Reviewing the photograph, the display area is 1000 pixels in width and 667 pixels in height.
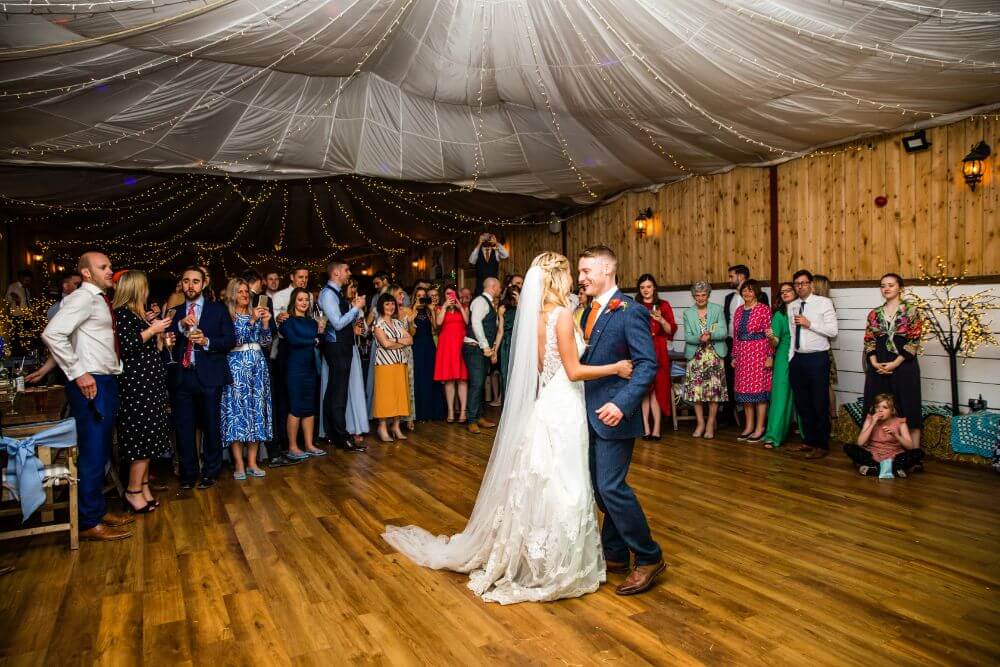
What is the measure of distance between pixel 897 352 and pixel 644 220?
12.8 feet

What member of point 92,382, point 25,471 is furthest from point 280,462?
point 25,471

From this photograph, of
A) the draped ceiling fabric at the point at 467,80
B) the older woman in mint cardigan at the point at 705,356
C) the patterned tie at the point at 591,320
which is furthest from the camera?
the older woman in mint cardigan at the point at 705,356

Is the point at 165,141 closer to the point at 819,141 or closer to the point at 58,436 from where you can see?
the point at 58,436

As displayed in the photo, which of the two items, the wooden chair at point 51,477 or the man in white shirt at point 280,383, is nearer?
the wooden chair at point 51,477

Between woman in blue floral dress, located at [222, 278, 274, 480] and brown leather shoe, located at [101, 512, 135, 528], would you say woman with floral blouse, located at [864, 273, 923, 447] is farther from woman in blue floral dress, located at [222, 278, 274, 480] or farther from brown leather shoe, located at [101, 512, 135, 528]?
brown leather shoe, located at [101, 512, 135, 528]

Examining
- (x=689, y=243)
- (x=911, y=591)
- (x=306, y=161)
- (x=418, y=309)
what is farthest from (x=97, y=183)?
(x=911, y=591)

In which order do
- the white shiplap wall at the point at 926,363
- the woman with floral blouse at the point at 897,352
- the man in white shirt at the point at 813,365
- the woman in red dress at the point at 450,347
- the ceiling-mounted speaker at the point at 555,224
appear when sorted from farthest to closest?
1. the ceiling-mounted speaker at the point at 555,224
2. the woman in red dress at the point at 450,347
3. the man in white shirt at the point at 813,365
4. the white shiplap wall at the point at 926,363
5. the woman with floral blouse at the point at 897,352

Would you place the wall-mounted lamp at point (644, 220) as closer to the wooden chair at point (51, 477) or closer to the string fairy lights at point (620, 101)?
the string fairy lights at point (620, 101)

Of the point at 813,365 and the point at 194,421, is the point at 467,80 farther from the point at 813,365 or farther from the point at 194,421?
the point at 813,365

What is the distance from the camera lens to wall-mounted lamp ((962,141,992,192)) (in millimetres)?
4961

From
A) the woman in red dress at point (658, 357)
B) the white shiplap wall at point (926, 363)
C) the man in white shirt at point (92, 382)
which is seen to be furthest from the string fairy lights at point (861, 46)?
the man in white shirt at point (92, 382)

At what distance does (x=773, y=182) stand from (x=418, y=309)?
3975 mm

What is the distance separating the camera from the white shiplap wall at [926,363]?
16.7 feet

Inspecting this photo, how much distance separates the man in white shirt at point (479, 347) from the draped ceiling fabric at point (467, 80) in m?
1.57
